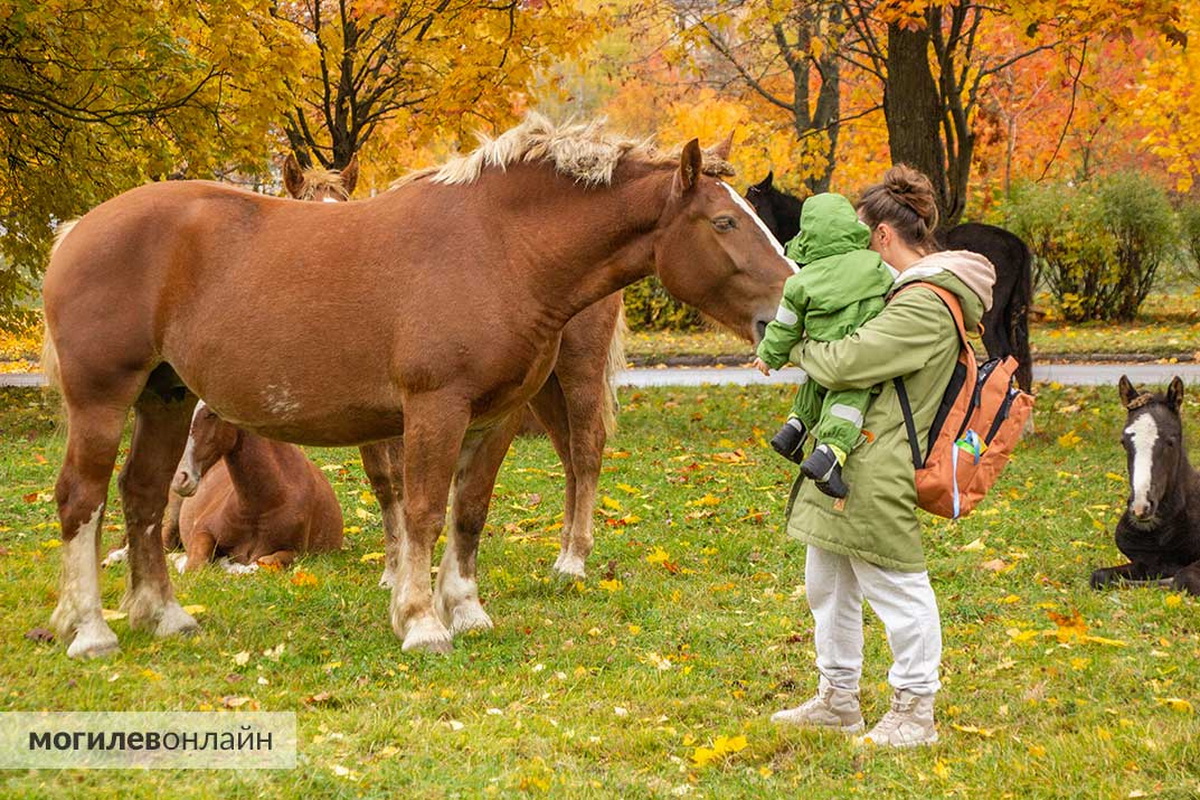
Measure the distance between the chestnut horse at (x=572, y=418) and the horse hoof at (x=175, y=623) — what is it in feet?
4.33

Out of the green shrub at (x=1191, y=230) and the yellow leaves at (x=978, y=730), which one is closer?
the yellow leaves at (x=978, y=730)

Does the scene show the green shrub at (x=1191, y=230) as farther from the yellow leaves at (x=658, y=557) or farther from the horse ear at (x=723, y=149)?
the horse ear at (x=723, y=149)

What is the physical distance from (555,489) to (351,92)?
6.84 metres

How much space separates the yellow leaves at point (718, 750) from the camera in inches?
166

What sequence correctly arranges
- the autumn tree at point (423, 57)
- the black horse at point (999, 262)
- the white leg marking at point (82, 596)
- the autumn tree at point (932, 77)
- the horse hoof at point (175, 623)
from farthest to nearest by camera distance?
the autumn tree at point (423, 57)
the black horse at point (999, 262)
the autumn tree at point (932, 77)
the horse hoof at point (175, 623)
the white leg marking at point (82, 596)

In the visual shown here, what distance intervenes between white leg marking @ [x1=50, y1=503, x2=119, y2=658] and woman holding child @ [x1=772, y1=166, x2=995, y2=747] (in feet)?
10.0

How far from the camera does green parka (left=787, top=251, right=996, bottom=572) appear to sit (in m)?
4.21

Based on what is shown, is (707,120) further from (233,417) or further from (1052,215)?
(233,417)

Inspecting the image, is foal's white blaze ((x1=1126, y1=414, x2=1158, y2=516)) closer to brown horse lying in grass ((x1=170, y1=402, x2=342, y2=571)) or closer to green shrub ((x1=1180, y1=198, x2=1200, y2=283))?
brown horse lying in grass ((x1=170, y1=402, x2=342, y2=571))

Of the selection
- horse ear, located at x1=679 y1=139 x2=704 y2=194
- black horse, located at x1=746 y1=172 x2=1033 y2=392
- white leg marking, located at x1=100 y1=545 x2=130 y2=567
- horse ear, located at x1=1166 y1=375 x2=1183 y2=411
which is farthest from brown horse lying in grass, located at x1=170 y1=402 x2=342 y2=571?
black horse, located at x1=746 y1=172 x2=1033 y2=392

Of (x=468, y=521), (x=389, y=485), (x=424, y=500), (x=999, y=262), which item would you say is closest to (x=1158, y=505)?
(x=468, y=521)

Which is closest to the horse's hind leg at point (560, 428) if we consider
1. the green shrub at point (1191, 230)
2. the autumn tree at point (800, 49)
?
the autumn tree at point (800, 49)

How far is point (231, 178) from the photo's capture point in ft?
77.0

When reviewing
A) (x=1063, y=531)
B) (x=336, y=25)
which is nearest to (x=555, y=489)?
(x=1063, y=531)
